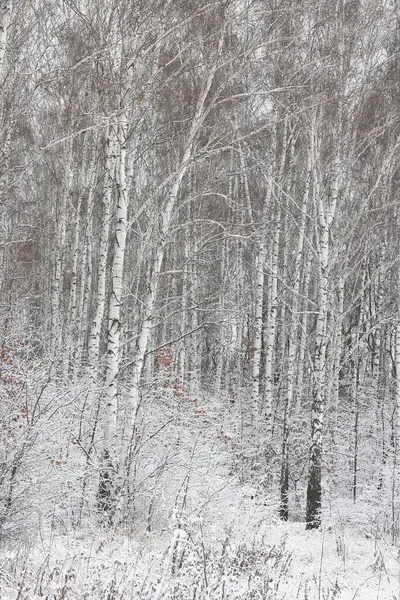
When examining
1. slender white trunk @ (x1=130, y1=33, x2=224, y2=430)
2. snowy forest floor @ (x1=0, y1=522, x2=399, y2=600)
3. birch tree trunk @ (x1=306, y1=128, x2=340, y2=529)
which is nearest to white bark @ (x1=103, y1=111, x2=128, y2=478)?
slender white trunk @ (x1=130, y1=33, x2=224, y2=430)

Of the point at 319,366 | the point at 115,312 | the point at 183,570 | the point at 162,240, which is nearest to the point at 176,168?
the point at 162,240

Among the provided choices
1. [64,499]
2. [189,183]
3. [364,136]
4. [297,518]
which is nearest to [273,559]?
[64,499]

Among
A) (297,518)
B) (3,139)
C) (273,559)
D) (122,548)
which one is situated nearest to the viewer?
(122,548)

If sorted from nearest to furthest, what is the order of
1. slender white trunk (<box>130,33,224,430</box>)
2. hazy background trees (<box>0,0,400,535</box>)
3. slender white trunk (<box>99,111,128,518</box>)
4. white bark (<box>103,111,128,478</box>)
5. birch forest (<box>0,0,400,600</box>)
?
birch forest (<box>0,0,400,600</box>), hazy background trees (<box>0,0,400,535</box>), slender white trunk (<box>99,111,128,518</box>), white bark (<box>103,111,128,478</box>), slender white trunk (<box>130,33,224,430</box>)

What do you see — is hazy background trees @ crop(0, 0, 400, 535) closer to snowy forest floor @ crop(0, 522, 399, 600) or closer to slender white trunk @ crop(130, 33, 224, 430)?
slender white trunk @ crop(130, 33, 224, 430)

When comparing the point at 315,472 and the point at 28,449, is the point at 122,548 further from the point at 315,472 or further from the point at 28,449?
the point at 315,472

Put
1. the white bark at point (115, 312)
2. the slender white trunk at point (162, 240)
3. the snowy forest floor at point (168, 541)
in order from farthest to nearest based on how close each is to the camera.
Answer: the slender white trunk at point (162, 240) → the white bark at point (115, 312) → the snowy forest floor at point (168, 541)

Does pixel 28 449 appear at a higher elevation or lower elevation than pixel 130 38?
lower

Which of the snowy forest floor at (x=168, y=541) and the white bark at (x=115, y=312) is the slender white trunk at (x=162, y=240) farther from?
the snowy forest floor at (x=168, y=541)

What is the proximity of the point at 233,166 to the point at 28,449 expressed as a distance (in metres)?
13.1

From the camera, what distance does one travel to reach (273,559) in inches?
231

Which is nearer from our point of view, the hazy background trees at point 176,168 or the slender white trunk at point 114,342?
the hazy background trees at point 176,168

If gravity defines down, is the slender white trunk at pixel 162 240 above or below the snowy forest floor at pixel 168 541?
above

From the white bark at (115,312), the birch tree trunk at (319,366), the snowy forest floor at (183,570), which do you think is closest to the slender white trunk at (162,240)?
the white bark at (115,312)
